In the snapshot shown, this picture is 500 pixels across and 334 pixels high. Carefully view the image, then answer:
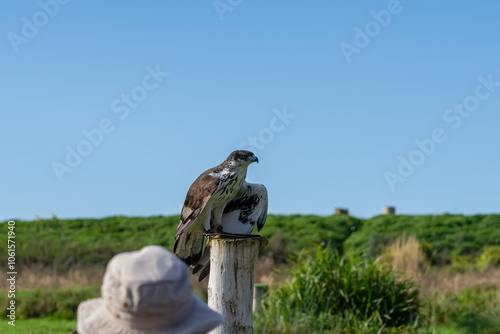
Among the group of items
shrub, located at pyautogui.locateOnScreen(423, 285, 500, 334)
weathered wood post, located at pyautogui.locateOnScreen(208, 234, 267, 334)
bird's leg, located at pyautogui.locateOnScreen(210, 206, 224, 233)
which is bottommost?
shrub, located at pyautogui.locateOnScreen(423, 285, 500, 334)

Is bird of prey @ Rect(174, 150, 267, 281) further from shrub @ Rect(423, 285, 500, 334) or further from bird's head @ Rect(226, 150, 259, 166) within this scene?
shrub @ Rect(423, 285, 500, 334)

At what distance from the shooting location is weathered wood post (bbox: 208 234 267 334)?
4.29 meters

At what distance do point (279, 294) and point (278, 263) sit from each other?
20.0 feet

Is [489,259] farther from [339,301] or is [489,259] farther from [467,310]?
[339,301]

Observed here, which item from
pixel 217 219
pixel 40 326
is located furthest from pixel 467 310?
pixel 40 326

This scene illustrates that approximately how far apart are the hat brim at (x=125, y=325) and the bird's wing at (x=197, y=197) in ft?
10.3

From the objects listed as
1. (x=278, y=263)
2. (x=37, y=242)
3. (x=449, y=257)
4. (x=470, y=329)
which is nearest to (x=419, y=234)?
(x=449, y=257)

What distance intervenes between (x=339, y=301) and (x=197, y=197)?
3982mm

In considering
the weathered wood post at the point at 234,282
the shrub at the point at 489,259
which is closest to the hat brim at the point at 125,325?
the weathered wood post at the point at 234,282

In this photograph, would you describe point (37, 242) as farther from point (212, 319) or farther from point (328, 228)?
point (212, 319)

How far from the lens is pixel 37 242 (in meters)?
14.6

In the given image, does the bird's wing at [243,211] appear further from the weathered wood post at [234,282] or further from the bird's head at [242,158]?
the weathered wood post at [234,282]

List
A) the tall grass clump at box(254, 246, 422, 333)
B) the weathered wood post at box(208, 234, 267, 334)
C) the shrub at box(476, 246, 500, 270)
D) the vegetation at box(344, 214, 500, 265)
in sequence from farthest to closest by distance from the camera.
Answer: the vegetation at box(344, 214, 500, 265) < the shrub at box(476, 246, 500, 270) < the tall grass clump at box(254, 246, 422, 333) < the weathered wood post at box(208, 234, 267, 334)

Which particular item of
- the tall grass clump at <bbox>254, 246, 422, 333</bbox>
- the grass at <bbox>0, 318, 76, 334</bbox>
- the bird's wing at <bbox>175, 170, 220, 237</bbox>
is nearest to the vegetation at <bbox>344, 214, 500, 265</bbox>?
the tall grass clump at <bbox>254, 246, 422, 333</bbox>
